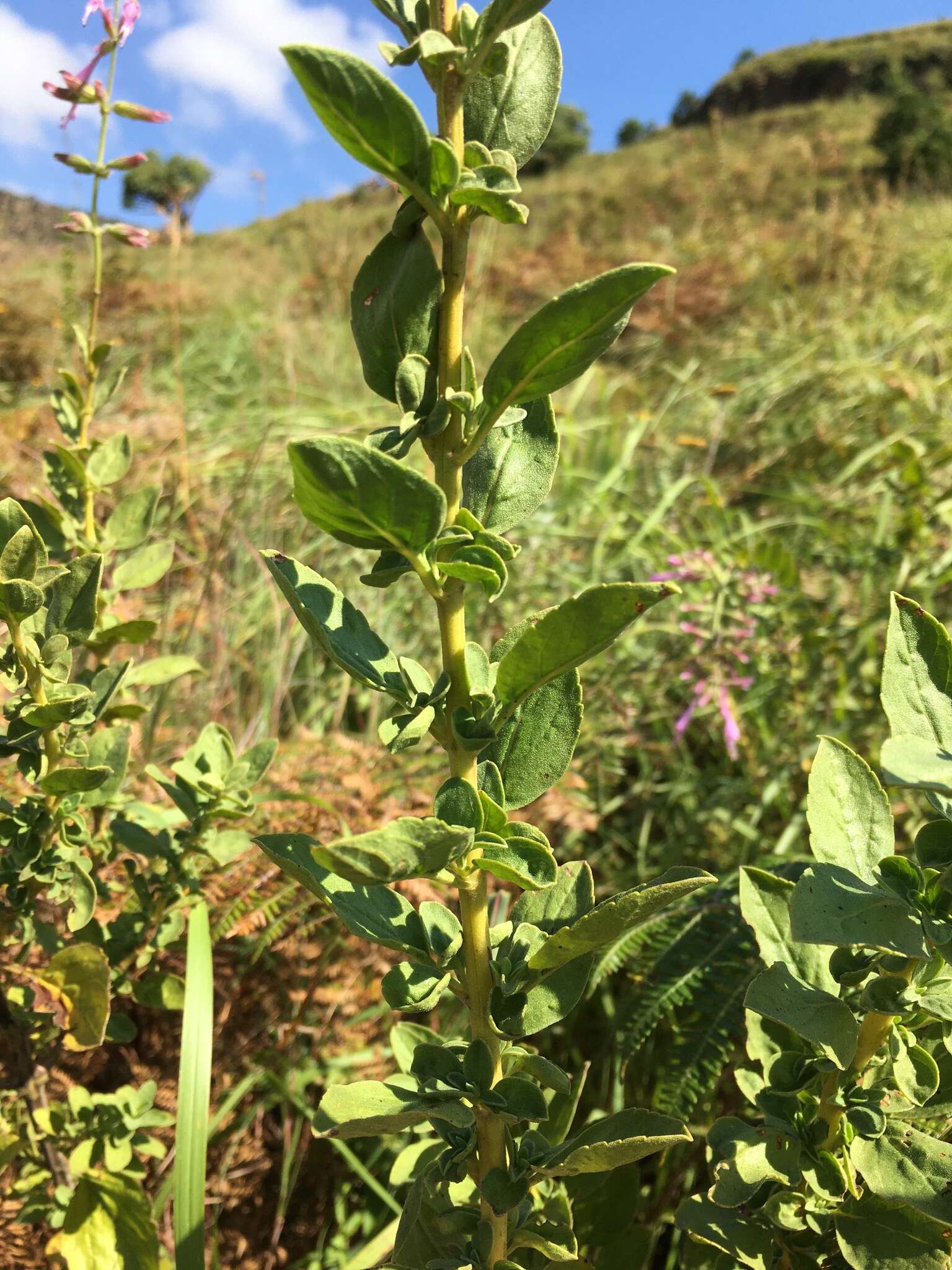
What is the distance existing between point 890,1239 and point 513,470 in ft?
→ 1.99

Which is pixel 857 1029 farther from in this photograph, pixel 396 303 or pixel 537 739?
Result: pixel 396 303

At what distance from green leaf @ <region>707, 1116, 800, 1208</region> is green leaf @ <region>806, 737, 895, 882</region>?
0.23 m

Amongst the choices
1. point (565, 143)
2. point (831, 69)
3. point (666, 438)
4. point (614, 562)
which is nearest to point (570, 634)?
point (614, 562)

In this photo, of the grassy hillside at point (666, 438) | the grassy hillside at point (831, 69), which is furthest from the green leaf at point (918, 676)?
the grassy hillside at point (831, 69)

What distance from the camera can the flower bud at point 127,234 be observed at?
111cm

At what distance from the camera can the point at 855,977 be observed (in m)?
0.64

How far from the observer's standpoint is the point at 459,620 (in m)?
0.57

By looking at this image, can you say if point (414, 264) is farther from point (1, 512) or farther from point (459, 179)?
point (1, 512)

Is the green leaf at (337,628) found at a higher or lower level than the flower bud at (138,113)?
lower

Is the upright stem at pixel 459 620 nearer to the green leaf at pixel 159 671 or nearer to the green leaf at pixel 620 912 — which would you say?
the green leaf at pixel 620 912

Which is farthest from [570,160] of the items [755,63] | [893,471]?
[893,471]

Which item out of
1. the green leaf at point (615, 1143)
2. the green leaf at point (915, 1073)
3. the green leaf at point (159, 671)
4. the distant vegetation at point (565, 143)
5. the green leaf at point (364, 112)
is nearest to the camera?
the green leaf at point (364, 112)

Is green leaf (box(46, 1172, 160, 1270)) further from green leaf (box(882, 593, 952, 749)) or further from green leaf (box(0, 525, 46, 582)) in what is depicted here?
green leaf (box(882, 593, 952, 749))

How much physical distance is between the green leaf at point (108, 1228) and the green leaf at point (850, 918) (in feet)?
2.62
